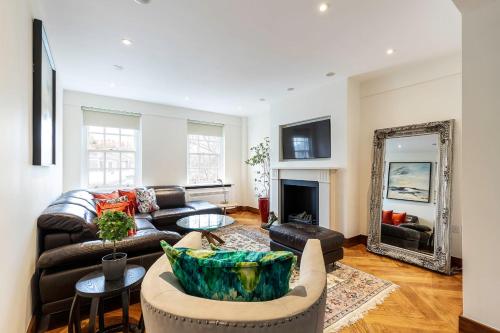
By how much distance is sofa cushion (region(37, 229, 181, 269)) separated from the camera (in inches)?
68.0

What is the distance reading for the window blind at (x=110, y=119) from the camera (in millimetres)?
4343

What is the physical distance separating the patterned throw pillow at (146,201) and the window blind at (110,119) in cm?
138

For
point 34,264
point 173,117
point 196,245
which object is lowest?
point 34,264

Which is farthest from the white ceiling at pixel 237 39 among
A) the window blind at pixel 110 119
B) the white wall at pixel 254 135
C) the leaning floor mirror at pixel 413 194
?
the white wall at pixel 254 135

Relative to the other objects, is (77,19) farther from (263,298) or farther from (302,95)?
(302,95)

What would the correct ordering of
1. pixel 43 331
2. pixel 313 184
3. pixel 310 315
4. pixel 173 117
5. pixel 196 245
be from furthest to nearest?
A: pixel 173 117 < pixel 313 184 < pixel 43 331 < pixel 196 245 < pixel 310 315

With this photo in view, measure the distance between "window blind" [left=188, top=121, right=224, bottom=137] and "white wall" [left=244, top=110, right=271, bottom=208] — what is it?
78 centimetres

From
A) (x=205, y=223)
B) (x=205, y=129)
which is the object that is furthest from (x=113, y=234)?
(x=205, y=129)

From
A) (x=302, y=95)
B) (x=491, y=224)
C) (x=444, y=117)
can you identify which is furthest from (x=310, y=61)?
(x=491, y=224)

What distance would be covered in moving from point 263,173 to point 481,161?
420 cm

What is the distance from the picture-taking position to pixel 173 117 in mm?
5246

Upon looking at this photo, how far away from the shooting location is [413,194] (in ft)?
10.3

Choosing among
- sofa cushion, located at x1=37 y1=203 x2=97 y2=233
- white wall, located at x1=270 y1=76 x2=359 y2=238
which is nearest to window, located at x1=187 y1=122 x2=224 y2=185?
white wall, located at x1=270 y1=76 x2=359 y2=238

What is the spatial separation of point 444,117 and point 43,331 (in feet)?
14.9
